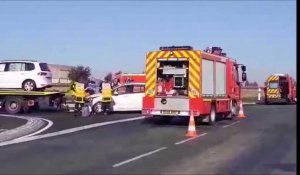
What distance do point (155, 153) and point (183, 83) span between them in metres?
8.36

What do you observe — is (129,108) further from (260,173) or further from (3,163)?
(260,173)

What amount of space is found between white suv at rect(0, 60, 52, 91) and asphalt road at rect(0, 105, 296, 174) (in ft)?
33.9

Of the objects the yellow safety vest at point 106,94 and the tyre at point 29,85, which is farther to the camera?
the tyre at point 29,85

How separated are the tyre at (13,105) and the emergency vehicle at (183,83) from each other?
961 centimetres

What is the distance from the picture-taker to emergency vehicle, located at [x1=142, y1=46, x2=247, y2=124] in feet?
61.5

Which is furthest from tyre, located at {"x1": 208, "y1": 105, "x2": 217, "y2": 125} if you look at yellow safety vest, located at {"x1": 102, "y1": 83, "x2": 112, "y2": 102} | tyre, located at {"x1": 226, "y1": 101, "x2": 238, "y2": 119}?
yellow safety vest, located at {"x1": 102, "y1": 83, "x2": 112, "y2": 102}

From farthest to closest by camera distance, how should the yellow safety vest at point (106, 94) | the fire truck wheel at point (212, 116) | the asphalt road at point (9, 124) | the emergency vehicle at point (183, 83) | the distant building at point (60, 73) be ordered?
1. the distant building at point (60, 73)
2. the yellow safety vest at point (106, 94)
3. the fire truck wheel at point (212, 116)
4. the emergency vehicle at point (183, 83)
5. the asphalt road at point (9, 124)

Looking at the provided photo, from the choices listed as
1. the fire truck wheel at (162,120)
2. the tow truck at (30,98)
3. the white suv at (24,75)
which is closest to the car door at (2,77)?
the white suv at (24,75)

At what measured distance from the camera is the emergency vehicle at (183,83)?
61.5 feet

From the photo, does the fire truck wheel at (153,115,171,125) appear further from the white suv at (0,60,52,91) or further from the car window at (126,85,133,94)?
the white suv at (0,60,52,91)

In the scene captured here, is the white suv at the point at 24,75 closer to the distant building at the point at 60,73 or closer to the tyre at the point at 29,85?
the tyre at the point at 29,85

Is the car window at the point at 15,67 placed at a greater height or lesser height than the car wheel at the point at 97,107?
greater

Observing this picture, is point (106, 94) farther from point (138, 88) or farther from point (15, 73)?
point (15, 73)

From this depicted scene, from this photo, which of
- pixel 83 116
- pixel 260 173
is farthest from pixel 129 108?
pixel 260 173
